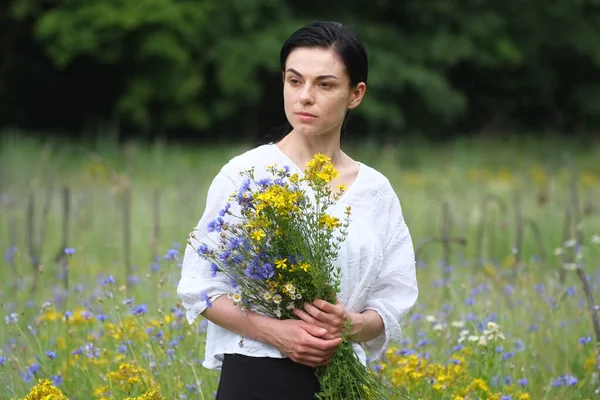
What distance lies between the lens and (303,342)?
2.37 meters

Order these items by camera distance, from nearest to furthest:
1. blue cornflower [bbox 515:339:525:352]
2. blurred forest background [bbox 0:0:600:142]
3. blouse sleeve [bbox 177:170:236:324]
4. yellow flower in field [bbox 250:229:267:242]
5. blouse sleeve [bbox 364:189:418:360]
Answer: yellow flower in field [bbox 250:229:267:242], blouse sleeve [bbox 177:170:236:324], blouse sleeve [bbox 364:189:418:360], blue cornflower [bbox 515:339:525:352], blurred forest background [bbox 0:0:600:142]

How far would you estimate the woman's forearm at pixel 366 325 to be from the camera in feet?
8.12

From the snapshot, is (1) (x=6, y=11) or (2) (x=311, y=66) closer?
(2) (x=311, y=66)

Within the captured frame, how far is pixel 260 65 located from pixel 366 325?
50.2 ft

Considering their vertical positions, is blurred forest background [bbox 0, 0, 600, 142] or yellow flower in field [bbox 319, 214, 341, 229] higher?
blurred forest background [bbox 0, 0, 600, 142]

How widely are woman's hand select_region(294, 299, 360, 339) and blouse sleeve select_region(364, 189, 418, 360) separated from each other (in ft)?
0.71

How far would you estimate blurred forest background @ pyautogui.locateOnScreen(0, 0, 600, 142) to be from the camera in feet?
53.7

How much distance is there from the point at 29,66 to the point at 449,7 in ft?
27.8

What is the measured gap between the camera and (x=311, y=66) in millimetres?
2529

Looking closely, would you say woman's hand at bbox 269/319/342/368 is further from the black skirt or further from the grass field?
the grass field

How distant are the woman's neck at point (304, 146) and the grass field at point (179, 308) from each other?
79 centimetres

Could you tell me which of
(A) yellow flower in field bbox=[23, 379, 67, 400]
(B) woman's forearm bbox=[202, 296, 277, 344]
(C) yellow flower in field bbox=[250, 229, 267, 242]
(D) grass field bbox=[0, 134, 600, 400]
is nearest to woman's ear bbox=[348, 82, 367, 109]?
(C) yellow flower in field bbox=[250, 229, 267, 242]

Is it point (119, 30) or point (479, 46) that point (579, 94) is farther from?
point (119, 30)

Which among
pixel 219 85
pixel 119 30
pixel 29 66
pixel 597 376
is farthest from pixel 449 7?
pixel 597 376
